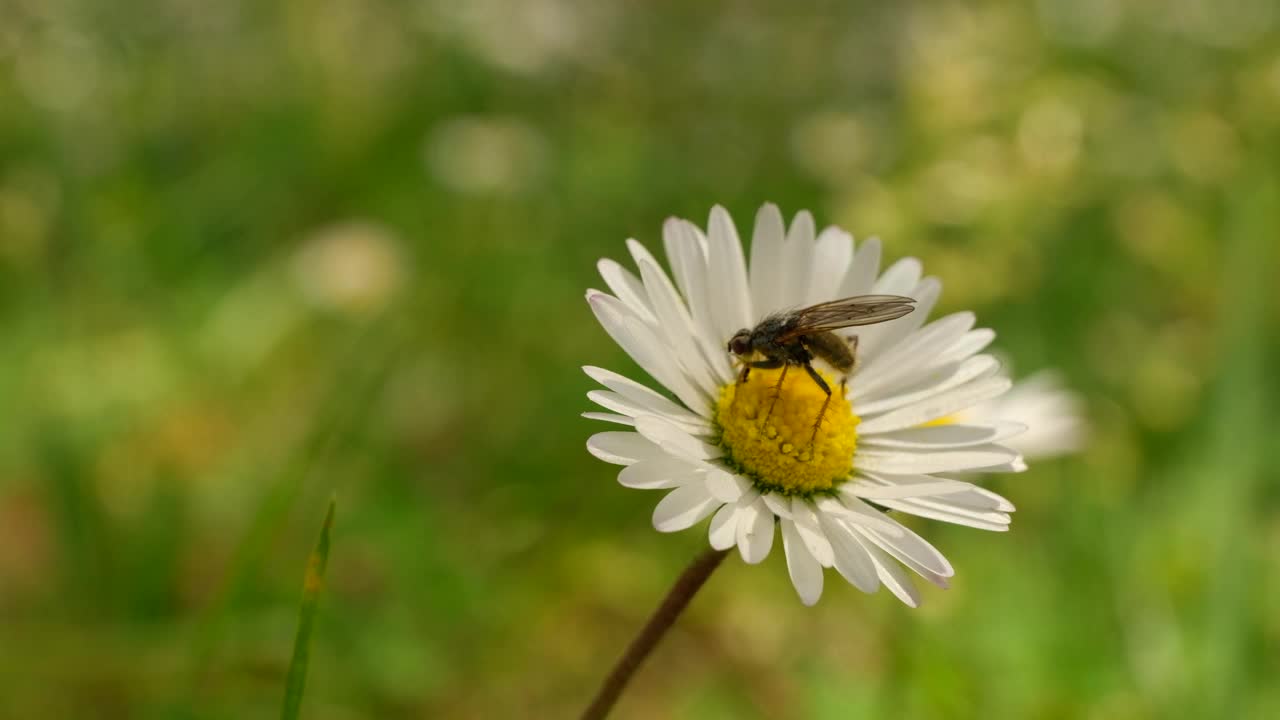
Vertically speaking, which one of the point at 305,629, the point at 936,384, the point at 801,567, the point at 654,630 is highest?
the point at 936,384

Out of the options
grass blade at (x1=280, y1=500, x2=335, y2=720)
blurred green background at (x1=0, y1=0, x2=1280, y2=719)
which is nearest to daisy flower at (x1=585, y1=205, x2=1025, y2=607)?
grass blade at (x1=280, y1=500, x2=335, y2=720)

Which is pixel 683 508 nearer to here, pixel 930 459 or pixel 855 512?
pixel 855 512

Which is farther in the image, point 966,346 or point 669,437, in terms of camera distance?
point 966,346

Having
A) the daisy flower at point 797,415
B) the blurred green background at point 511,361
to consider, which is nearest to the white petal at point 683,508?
the daisy flower at point 797,415

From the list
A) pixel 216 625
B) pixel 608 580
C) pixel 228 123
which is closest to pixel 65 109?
pixel 228 123

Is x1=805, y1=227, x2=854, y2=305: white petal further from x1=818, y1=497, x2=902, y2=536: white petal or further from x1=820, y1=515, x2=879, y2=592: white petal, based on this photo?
x1=820, y1=515, x2=879, y2=592: white petal

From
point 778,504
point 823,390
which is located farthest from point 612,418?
point 823,390

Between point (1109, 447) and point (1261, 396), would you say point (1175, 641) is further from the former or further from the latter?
point (1109, 447)
